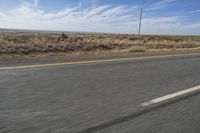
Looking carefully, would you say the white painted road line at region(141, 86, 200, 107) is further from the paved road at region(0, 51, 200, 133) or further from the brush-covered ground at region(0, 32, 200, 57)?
the brush-covered ground at region(0, 32, 200, 57)

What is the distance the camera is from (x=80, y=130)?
240 cm

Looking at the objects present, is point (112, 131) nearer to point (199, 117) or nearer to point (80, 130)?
point (80, 130)

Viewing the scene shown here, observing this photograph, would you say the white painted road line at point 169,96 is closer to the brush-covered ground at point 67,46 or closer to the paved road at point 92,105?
the paved road at point 92,105

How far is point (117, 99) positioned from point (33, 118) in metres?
1.52

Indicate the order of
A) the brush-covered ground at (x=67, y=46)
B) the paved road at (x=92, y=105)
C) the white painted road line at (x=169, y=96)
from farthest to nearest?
the brush-covered ground at (x=67, y=46) < the white painted road line at (x=169, y=96) < the paved road at (x=92, y=105)

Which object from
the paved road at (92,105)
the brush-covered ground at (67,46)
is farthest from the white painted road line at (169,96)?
the brush-covered ground at (67,46)

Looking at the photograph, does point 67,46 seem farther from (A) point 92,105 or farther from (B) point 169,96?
(A) point 92,105

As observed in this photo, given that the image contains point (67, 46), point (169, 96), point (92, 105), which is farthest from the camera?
point (67, 46)

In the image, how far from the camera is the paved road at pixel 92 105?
251 centimetres

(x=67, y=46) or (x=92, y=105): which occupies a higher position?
(x=67, y=46)

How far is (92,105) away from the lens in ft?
10.6

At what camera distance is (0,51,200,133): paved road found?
2.51m

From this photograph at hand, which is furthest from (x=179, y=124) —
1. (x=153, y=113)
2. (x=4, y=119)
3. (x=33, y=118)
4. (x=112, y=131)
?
(x=4, y=119)

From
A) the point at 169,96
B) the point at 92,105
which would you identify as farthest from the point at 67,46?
the point at 92,105
